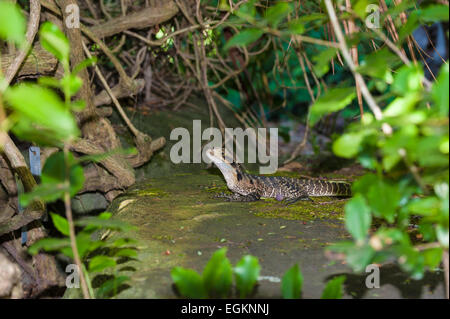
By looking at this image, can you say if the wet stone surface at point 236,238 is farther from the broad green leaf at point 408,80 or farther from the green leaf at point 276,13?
the green leaf at point 276,13

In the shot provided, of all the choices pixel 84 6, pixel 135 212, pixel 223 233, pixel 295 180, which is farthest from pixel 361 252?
pixel 84 6

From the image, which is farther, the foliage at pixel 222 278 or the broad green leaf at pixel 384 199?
the foliage at pixel 222 278

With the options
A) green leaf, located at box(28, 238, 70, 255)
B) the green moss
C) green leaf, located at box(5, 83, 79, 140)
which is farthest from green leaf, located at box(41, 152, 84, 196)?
the green moss

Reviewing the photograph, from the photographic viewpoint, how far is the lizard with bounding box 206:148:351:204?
5.13 m

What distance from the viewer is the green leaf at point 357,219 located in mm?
1869

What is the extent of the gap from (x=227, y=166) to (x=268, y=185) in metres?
0.56

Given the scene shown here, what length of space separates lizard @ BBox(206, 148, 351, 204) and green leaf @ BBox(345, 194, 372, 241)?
3089mm

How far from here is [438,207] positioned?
1986 millimetres

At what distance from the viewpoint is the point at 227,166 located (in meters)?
5.24

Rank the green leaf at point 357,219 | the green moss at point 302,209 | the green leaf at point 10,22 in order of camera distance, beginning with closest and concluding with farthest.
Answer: the green leaf at point 10,22 < the green leaf at point 357,219 < the green moss at point 302,209

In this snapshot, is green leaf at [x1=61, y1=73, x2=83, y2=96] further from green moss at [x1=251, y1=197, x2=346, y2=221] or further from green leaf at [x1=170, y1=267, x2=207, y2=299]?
green moss at [x1=251, y1=197, x2=346, y2=221]

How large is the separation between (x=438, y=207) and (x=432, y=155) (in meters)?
0.32

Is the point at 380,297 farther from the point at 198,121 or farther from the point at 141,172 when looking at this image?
the point at 198,121

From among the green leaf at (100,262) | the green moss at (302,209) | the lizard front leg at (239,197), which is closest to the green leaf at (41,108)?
the green leaf at (100,262)
